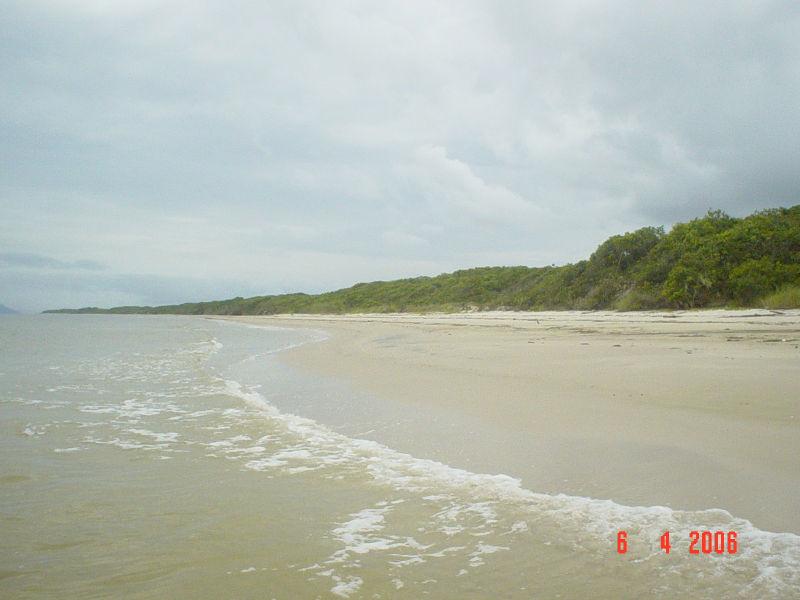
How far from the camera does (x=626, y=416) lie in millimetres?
5340

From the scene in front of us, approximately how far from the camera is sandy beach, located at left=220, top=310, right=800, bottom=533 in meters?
3.52

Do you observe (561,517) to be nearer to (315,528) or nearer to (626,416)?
(315,528)

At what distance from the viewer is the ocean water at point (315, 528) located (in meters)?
2.48

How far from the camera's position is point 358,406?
272 inches

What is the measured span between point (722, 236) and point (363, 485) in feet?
78.3

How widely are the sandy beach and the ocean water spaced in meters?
0.34

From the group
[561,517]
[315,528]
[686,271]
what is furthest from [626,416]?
[686,271]

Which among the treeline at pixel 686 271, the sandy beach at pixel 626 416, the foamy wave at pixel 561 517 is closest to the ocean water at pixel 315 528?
the foamy wave at pixel 561 517

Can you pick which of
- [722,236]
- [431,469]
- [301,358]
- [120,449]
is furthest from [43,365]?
[722,236]

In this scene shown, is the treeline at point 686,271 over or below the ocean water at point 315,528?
over
